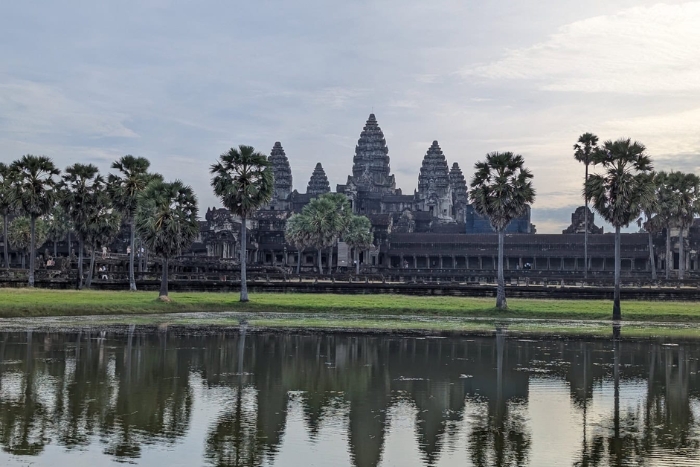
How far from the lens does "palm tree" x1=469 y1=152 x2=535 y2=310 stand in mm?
57375

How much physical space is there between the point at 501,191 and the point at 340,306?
450 inches

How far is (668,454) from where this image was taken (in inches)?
678

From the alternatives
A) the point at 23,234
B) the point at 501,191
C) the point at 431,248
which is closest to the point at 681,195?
the point at 501,191

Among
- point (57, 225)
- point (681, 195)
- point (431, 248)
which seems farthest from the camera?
point (431, 248)

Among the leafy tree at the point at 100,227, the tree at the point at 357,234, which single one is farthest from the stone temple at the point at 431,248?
the leafy tree at the point at 100,227

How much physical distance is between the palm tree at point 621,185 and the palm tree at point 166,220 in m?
24.1

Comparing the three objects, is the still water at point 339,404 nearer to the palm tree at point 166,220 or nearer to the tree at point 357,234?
the palm tree at point 166,220

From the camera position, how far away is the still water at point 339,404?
17.0 m

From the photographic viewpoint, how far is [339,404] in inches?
871

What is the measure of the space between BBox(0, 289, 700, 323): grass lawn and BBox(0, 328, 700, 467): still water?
14.2 meters

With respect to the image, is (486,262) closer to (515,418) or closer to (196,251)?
(196,251)

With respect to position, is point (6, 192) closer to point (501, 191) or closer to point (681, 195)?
point (501, 191)

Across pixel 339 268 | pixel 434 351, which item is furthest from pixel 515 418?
pixel 339 268

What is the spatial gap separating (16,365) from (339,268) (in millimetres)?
101395
